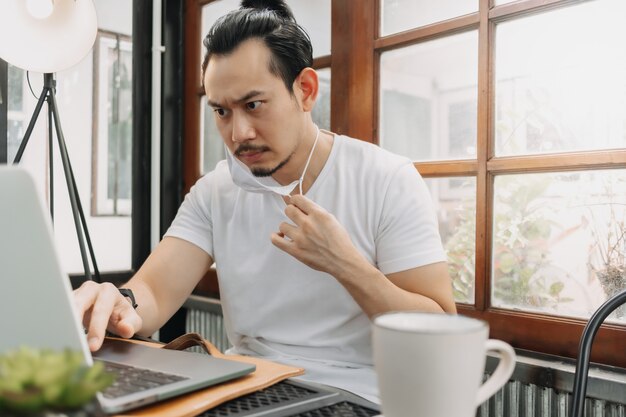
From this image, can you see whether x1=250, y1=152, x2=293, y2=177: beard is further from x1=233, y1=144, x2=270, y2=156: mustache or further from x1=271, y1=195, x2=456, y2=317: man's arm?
x1=271, y1=195, x2=456, y2=317: man's arm

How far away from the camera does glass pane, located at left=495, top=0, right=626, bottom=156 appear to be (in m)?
1.20

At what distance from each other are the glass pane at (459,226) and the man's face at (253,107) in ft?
1.57

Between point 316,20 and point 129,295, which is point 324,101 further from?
point 129,295

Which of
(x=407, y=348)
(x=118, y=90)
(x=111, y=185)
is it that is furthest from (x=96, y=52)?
(x=407, y=348)

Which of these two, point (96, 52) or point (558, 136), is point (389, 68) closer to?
point (558, 136)

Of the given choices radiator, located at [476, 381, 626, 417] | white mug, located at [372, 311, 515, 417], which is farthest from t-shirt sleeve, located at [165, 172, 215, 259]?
white mug, located at [372, 311, 515, 417]

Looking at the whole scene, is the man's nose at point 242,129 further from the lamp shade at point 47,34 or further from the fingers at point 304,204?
the lamp shade at point 47,34

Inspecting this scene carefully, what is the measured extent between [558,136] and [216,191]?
0.78m

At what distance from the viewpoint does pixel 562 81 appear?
1.28 m

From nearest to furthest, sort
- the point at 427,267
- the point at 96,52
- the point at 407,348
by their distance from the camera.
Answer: the point at 407,348
the point at 427,267
the point at 96,52

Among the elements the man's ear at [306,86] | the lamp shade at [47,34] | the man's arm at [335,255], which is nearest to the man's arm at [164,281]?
the man's arm at [335,255]

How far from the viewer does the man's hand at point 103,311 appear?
0.78 m

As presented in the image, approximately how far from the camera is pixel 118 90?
2268 mm


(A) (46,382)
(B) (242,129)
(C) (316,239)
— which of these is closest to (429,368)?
(A) (46,382)
